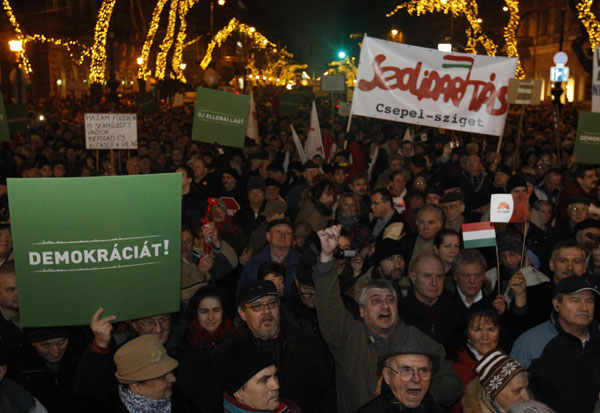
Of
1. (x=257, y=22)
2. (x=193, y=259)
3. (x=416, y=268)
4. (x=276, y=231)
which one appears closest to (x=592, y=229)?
(x=416, y=268)

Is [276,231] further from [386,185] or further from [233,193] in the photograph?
[386,185]

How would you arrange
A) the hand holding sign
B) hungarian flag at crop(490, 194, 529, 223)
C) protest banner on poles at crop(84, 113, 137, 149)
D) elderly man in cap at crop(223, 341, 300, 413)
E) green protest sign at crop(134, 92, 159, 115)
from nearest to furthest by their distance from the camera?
elderly man in cap at crop(223, 341, 300, 413) < the hand holding sign < hungarian flag at crop(490, 194, 529, 223) < protest banner on poles at crop(84, 113, 137, 149) < green protest sign at crop(134, 92, 159, 115)

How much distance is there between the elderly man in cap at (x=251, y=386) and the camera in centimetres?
366

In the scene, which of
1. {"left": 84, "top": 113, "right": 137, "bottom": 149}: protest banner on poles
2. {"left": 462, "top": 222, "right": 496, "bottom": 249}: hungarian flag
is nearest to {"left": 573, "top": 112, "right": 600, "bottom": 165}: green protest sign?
{"left": 462, "top": 222, "right": 496, "bottom": 249}: hungarian flag

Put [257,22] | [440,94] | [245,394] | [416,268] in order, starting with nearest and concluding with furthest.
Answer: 1. [245,394]
2. [416,268]
3. [440,94]
4. [257,22]

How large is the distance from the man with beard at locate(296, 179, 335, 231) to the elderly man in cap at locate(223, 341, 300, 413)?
449 centimetres

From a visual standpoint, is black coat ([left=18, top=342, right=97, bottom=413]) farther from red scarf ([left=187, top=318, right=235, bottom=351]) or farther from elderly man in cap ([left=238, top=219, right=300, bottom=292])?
elderly man in cap ([left=238, top=219, right=300, bottom=292])

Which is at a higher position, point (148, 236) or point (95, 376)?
point (148, 236)

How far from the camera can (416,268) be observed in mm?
5625

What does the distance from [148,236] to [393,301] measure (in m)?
1.48

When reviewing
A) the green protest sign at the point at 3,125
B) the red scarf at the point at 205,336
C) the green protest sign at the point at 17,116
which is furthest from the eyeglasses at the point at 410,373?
the green protest sign at the point at 17,116

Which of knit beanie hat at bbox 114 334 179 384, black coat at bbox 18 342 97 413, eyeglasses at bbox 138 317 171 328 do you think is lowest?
black coat at bbox 18 342 97 413

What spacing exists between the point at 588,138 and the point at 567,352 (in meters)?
7.18

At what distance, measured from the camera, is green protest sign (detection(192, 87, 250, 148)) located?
12.4 meters
